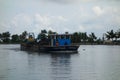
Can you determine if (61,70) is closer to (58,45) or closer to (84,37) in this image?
(58,45)

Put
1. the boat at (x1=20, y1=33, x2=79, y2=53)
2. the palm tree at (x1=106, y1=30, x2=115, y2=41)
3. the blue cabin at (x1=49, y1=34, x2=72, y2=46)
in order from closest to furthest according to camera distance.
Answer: the boat at (x1=20, y1=33, x2=79, y2=53) → the blue cabin at (x1=49, y1=34, x2=72, y2=46) → the palm tree at (x1=106, y1=30, x2=115, y2=41)

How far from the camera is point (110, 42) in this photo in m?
167

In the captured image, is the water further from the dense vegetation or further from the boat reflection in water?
the dense vegetation

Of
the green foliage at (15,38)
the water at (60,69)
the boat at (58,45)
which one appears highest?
the green foliage at (15,38)

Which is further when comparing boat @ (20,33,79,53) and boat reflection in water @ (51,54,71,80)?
boat @ (20,33,79,53)

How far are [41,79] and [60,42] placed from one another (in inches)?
1606

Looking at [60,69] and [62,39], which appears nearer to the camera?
[60,69]

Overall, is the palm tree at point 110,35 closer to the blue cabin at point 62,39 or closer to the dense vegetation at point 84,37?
the dense vegetation at point 84,37

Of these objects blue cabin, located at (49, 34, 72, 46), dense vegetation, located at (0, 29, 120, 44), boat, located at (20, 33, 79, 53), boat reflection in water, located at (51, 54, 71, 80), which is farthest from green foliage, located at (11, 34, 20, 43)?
boat reflection in water, located at (51, 54, 71, 80)

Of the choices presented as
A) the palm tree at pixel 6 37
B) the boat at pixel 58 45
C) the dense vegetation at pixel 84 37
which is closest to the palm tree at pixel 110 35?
the dense vegetation at pixel 84 37

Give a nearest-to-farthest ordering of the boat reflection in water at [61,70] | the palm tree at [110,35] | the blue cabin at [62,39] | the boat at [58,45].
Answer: the boat reflection in water at [61,70], the boat at [58,45], the blue cabin at [62,39], the palm tree at [110,35]

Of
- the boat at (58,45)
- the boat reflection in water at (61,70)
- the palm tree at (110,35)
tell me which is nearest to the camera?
the boat reflection in water at (61,70)

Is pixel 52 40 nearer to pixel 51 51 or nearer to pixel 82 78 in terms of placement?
pixel 51 51

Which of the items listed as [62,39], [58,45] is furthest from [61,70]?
[62,39]
